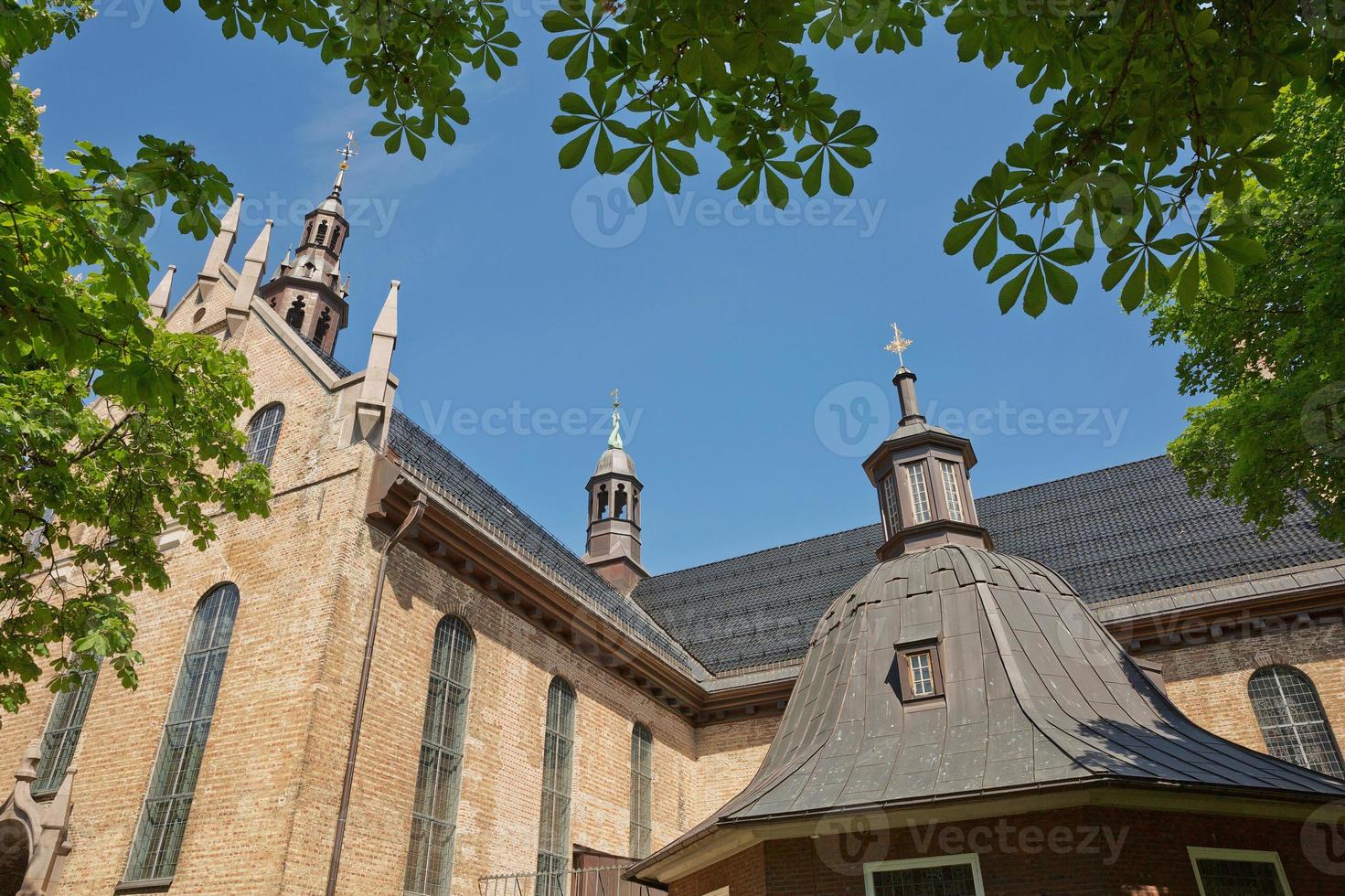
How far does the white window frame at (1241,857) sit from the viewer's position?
991cm

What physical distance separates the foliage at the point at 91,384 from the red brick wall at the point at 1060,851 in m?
8.00

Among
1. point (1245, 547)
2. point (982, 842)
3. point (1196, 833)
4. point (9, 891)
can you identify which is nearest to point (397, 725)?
point (9, 891)

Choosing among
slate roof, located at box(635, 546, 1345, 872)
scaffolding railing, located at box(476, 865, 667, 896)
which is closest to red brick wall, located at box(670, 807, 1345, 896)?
slate roof, located at box(635, 546, 1345, 872)

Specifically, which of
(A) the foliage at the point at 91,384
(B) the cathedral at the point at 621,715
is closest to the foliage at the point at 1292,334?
(B) the cathedral at the point at 621,715

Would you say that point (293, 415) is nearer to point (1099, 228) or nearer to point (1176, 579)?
point (1099, 228)

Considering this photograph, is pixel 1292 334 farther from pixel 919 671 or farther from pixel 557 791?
pixel 557 791

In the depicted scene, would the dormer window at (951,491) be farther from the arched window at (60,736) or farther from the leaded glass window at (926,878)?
the arched window at (60,736)

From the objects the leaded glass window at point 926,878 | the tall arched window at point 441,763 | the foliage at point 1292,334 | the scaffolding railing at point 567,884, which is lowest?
the leaded glass window at point 926,878

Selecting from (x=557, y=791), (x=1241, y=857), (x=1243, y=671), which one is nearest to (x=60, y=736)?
(x=557, y=791)

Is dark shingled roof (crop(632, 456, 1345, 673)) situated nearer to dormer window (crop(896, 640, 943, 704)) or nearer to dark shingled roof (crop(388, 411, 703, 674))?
dark shingled roof (crop(388, 411, 703, 674))

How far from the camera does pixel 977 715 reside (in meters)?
11.8

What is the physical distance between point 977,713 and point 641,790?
917 centimetres

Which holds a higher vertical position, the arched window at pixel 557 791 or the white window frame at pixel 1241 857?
the arched window at pixel 557 791

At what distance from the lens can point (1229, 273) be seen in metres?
2.91
